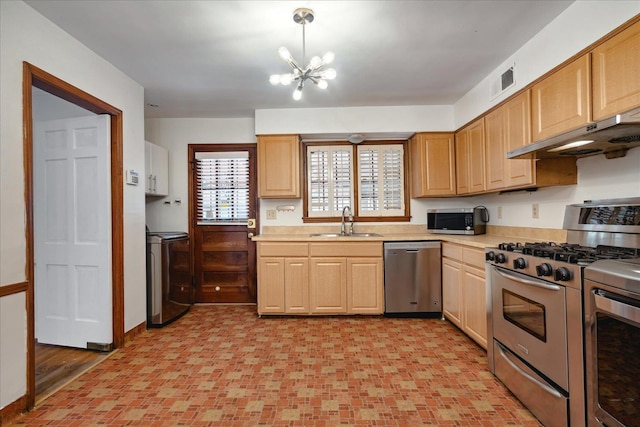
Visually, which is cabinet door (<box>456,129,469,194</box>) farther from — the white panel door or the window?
the white panel door

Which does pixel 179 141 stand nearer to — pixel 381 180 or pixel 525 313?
pixel 381 180

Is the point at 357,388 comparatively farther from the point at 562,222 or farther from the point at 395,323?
the point at 562,222

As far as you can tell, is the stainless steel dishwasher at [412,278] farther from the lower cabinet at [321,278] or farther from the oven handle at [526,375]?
the oven handle at [526,375]

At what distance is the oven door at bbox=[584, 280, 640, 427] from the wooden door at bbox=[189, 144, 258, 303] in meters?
3.40

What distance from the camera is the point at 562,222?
93.7 inches

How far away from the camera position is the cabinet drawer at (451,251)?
2885 millimetres

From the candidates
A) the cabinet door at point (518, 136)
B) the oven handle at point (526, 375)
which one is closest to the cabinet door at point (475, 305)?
the oven handle at point (526, 375)

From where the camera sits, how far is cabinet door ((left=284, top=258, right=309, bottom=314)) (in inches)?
134

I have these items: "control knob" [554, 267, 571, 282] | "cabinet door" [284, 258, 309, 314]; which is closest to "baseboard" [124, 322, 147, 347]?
"cabinet door" [284, 258, 309, 314]

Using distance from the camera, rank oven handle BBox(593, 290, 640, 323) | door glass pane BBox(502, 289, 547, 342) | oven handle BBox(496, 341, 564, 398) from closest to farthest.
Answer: oven handle BBox(593, 290, 640, 323) < oven handle BBox(496, 341, 564, 398) < door glass pane BBox(502, 289, 547, 342)

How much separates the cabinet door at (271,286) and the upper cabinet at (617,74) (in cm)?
289

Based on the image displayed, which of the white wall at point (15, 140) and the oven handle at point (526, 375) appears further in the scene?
the white wall at point (15, 140)

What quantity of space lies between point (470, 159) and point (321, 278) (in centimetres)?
207

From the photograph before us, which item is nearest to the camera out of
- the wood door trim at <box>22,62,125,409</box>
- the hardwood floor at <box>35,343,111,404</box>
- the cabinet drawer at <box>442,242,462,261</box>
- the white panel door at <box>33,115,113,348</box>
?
the wood door trim at <box>22,62,125,409</box>
